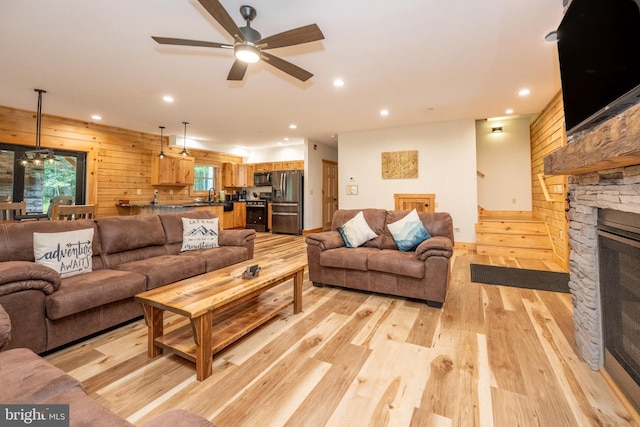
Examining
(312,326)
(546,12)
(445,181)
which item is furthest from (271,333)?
(445,181)

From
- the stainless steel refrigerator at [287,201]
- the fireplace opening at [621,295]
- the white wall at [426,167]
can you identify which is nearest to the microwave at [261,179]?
the stainless steel refrigerator at [287,201]

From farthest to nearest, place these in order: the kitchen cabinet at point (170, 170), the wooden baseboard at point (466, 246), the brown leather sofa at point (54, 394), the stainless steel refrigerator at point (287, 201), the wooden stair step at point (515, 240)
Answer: the stainless steel refrigerator at point (287, 201), the kitchen cabinet at point (170, 170), the wooden baseboard at point (466, 246), the wooden stair step at point (515, 240), the brown leather sofa at point (54, 394)

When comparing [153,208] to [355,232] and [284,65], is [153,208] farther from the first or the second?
[284,65]

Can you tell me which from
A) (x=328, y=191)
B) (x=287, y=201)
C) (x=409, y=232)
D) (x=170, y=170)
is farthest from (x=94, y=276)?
(x=328, y=191)

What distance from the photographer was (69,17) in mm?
2328

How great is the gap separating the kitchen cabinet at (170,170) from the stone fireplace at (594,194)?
697 centimetres

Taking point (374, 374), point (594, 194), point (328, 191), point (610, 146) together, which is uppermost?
point (328, 191)

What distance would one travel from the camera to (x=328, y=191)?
27.3ft

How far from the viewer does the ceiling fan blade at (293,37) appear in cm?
197

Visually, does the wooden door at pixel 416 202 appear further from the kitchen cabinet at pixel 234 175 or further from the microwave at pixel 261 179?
the kitchen cabinet at pixel 234 175

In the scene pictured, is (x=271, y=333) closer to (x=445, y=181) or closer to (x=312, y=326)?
(x=312, y=326)

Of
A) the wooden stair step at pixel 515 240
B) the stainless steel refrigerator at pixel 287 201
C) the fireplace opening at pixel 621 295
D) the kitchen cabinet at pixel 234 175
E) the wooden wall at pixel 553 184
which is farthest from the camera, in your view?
the kitchen cabinet at pixel 234 175

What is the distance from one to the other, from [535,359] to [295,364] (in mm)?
1616

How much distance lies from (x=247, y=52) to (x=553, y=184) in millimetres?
4994
